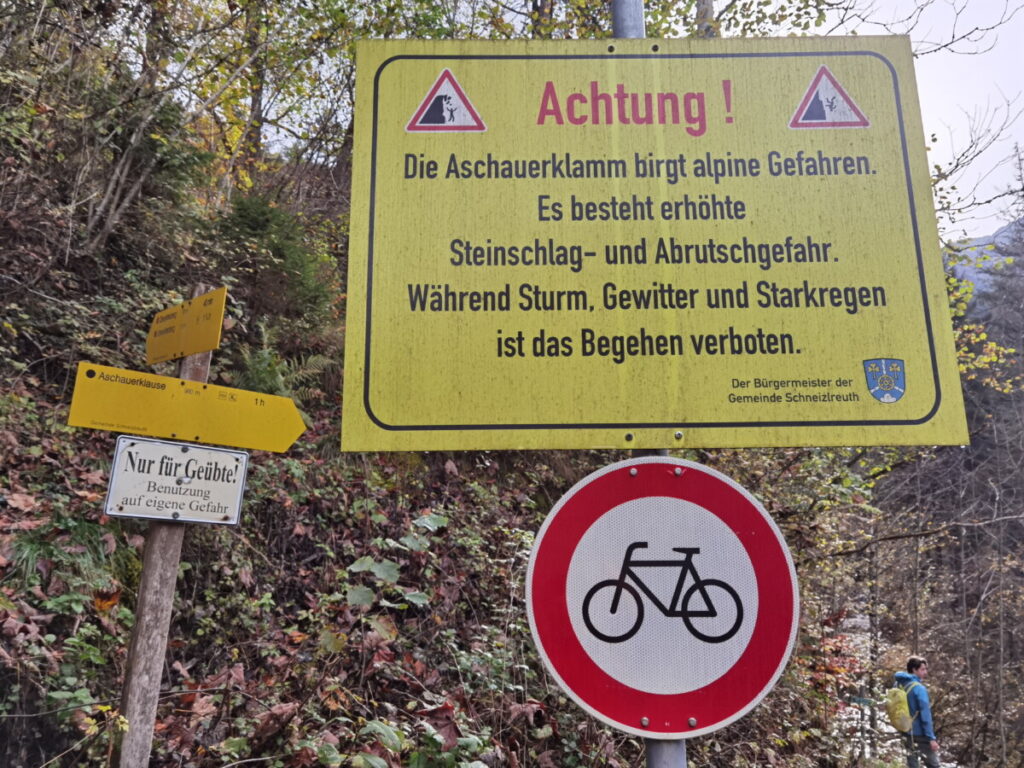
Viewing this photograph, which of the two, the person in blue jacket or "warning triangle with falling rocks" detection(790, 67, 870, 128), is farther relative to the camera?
the person in blue jacket

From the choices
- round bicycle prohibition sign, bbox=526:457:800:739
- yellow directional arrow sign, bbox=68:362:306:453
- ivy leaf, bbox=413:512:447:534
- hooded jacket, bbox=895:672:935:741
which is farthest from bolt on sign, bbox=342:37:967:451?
hooded jacket, bbox=895:672:935:741

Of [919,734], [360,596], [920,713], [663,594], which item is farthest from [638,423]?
[919,734]

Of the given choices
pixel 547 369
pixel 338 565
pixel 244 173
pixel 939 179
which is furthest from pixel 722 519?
pixel 244 173

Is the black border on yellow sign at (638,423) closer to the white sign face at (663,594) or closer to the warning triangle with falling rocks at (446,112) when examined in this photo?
the warning triangle with falling rocks at (446,112)

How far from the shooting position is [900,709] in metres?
8.36

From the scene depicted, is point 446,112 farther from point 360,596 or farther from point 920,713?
point 920,713

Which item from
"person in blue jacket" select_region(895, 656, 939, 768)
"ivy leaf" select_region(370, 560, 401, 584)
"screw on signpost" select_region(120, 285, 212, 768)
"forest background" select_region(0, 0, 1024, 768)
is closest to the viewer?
"screw on signpost" select_region(120, 285, 212, 768)

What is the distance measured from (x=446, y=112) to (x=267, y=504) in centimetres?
436

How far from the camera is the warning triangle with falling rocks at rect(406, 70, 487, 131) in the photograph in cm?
213

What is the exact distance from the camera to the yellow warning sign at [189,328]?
2824 millimetres

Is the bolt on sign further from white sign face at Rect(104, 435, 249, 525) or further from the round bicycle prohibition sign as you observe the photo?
white sign face at Rect(104, 435, 249, 525)

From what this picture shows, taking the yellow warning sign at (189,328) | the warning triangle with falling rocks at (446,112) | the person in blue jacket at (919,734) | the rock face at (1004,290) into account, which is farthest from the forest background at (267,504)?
the rock face at (1004,290)

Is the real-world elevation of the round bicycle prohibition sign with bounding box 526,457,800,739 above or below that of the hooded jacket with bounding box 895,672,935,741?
above

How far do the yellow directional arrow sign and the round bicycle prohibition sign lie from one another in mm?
1489
